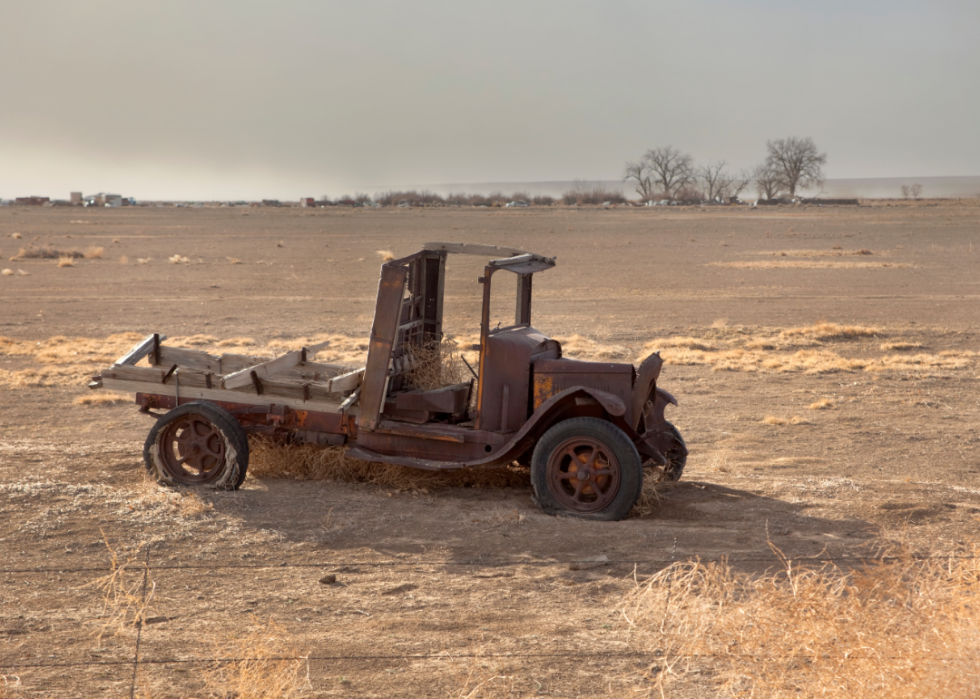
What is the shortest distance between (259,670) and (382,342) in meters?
3.74

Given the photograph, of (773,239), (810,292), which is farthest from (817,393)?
(773,239)

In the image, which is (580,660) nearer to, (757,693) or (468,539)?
(757,693)

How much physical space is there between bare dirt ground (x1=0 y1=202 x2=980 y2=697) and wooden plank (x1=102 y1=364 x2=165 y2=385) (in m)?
0.91

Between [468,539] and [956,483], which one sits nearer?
[468,539]

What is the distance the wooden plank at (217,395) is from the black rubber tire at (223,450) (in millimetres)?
216

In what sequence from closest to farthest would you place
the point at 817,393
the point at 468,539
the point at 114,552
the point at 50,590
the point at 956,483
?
1. the point at 50,590
2. the point at 114,552
3. the point at 468,539
4. the point at 956,483
5. the point at 817,393

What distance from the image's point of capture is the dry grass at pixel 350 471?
8453 mm

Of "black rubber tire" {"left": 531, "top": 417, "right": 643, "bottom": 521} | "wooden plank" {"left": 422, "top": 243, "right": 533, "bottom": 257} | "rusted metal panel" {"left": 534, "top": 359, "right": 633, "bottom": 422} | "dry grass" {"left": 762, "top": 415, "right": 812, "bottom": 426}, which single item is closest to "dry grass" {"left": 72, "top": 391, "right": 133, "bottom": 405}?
"wooden plank" {"left": 422, "top": 243, "right": 533, "bottom": 257}

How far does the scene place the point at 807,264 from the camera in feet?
120

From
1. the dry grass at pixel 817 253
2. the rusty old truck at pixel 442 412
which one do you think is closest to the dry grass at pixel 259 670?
the rusty old truck at pixel 442 412

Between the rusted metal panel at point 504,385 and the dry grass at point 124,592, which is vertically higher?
the rusted metal panel at point 504,385

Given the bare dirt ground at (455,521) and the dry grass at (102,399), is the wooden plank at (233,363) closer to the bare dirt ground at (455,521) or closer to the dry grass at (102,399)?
the bare dirt ground at (455,521)

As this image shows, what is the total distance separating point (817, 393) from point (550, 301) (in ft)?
40.5

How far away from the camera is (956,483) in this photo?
9164 mm
